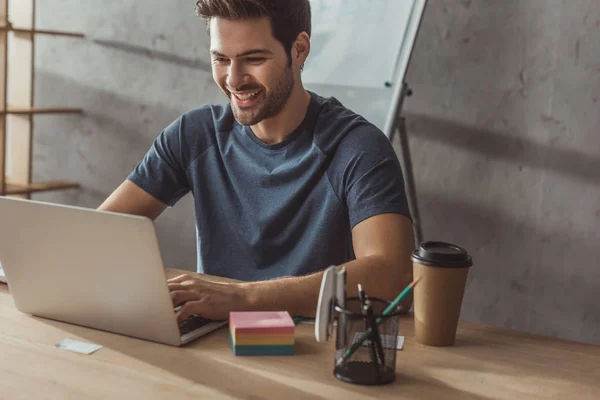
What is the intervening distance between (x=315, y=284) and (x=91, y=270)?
414mm

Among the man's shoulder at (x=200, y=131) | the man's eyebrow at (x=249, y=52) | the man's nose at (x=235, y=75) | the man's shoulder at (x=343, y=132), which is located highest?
the man's eyebrow at (x=249, y=52)

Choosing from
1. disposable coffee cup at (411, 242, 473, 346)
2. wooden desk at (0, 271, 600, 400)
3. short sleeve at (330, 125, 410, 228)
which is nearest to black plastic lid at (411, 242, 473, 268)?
disposable coffee cup at (411, 242, 473, 346)

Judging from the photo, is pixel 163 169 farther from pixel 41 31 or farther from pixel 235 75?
pixel 41 31

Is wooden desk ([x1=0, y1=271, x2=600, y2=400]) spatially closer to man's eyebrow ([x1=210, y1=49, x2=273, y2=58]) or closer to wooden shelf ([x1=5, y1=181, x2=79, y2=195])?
man's eyebrow ([x1=210, y1=49, x2=273, y2=58])

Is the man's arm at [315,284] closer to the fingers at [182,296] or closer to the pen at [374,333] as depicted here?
the fingers at [182,296]

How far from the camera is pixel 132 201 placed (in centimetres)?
195

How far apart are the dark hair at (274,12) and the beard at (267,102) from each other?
0.23 feet

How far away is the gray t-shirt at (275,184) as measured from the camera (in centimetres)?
175

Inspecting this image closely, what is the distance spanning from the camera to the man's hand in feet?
4.20

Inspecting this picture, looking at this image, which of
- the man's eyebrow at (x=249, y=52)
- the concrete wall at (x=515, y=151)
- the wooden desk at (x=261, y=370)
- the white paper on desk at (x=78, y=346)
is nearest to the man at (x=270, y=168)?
the man's eyebrow at (x=249, y=52)

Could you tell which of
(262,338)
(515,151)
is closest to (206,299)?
(262,338)

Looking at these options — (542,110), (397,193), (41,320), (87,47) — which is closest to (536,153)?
(542,110)

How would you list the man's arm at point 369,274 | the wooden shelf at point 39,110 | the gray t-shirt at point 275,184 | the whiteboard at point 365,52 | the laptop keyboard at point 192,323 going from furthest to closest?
1. the wooden shelf at point 39,110
2. the whiteboard at point 365,52
3. the gray t-shirt at point 275,184
4. the man's arm at point 369,274
5. the laptop keyboard at point 192,323

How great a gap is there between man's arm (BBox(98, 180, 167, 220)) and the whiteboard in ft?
2.78
